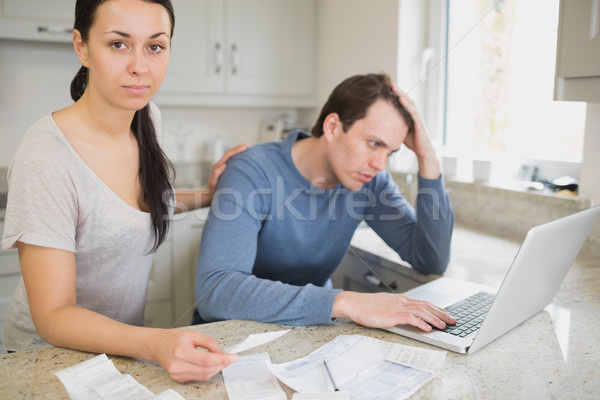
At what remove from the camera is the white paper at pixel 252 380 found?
74 centimetres

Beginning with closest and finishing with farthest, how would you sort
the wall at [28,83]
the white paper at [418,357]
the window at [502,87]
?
the white paper at [418,357] < the window at [502,87] < the wall at [28,83]

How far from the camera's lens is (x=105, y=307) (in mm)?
1155

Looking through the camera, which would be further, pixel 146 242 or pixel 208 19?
pixel 208 19

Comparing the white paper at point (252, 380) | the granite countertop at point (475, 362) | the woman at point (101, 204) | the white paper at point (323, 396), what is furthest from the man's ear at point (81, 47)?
the white paper at point (323, 396)

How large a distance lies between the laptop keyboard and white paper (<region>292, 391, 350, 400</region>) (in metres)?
0.31

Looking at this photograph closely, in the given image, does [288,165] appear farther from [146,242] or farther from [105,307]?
[105,307]

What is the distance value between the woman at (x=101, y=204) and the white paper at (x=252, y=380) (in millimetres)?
37

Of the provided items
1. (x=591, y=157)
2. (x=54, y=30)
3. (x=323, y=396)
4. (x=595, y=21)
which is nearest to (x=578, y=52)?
(x=595, y=21)

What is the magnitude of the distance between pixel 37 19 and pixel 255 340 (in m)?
2.08

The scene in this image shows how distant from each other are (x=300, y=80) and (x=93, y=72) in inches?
78.9

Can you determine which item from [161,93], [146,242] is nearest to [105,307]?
[146,242]

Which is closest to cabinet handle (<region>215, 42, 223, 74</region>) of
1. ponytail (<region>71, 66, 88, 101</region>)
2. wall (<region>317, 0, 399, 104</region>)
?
wall (<region>317, 0, 399, 104</region>)

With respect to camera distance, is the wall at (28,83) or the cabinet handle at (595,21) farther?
the wall at (28,83)

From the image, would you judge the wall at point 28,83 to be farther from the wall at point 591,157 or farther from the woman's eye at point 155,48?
the wall at point 591,157
